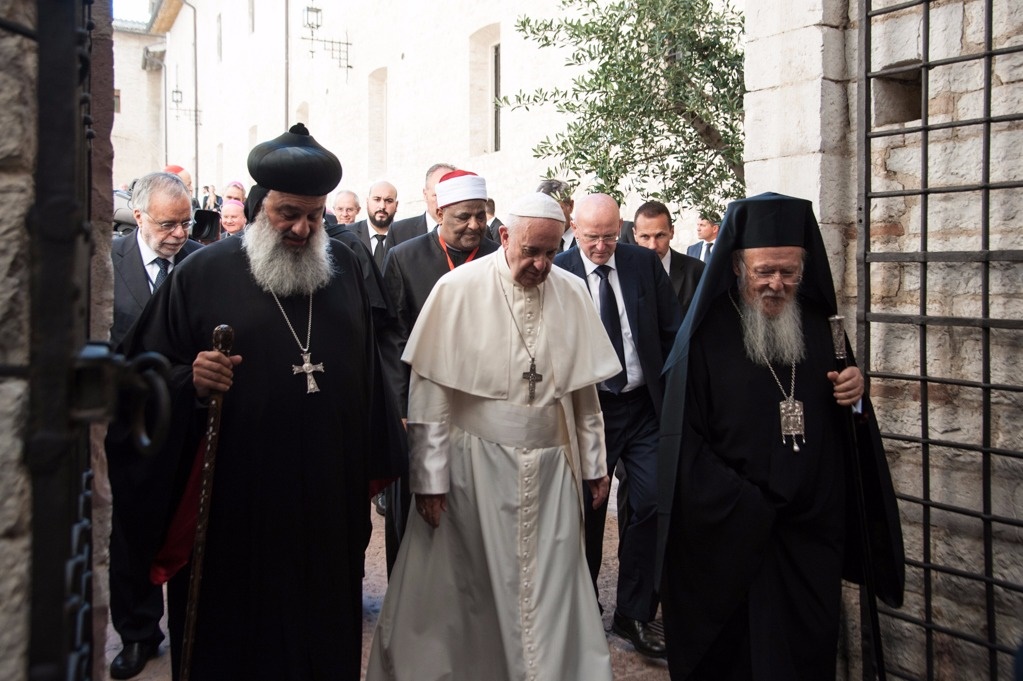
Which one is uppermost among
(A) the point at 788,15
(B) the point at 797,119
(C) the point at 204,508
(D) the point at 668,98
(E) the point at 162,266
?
(D) the point at 668,98

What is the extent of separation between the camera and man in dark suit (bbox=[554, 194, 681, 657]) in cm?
484

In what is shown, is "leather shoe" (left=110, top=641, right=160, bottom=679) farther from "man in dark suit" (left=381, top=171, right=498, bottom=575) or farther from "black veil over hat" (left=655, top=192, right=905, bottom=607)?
"black veil over hat" (left=655, top=192, right=905, bottom=607)

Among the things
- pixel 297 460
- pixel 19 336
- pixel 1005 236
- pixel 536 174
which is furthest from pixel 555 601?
pixel 536 174

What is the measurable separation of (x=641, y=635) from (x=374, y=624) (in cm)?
128

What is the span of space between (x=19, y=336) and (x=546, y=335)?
101 inches

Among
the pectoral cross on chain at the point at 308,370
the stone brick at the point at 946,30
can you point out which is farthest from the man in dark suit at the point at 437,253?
the stone brick at the point at 946,30

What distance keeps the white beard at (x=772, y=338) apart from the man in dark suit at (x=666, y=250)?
226 centimetres

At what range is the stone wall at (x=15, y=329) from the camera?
5.33 ft

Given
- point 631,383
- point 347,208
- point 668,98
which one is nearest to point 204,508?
point 631,383

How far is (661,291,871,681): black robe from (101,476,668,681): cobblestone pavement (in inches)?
33.2

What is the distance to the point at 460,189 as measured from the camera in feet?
16.6

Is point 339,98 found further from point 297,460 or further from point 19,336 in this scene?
point 19,336

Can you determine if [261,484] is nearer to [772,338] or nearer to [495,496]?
[495,496]

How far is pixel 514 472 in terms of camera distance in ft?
12.9
